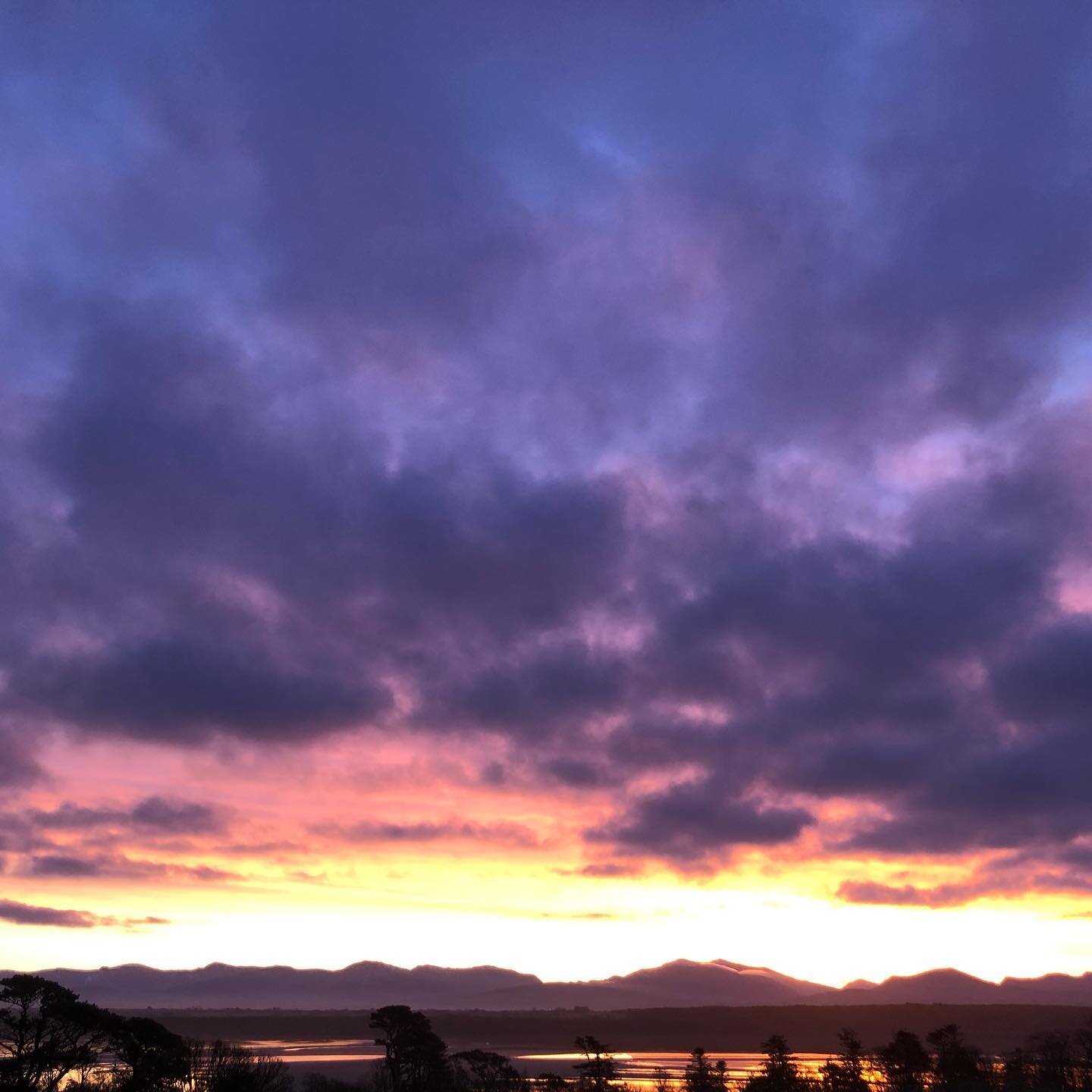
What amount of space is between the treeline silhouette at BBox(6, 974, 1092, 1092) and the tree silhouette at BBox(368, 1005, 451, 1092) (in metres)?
0.16

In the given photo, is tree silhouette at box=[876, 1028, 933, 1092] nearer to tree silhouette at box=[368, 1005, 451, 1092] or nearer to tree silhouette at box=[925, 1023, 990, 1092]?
tree silhouette at box=[925, 1023, 990, 1092]

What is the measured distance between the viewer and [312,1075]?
534ft

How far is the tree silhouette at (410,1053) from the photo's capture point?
115375 millimetres

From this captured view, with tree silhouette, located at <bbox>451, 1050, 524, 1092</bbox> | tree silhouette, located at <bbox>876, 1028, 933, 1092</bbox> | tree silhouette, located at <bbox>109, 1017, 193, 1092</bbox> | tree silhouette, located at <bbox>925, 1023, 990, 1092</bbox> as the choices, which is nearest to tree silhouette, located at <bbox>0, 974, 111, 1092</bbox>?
tree silhouette, located at <bbox>109, 1017, 193, 1092</bbox>

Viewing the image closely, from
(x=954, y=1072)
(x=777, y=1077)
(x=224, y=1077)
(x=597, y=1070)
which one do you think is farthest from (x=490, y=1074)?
(x=954, y=1072)

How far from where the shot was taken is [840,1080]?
155m

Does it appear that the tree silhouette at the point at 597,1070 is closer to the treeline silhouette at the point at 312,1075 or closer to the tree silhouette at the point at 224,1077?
the treeline silhouette at the point at 312,1075

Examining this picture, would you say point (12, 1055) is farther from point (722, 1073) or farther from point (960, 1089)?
point (722, 1073)

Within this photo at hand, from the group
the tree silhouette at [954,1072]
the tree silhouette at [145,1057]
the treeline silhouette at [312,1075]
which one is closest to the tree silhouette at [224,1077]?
the treeline silhouette at [312,1075]

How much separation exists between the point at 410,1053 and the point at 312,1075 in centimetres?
5899

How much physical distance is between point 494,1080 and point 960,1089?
57.3 meters

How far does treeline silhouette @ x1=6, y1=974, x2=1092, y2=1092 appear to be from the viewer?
221 ft

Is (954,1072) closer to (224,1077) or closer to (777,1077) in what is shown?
(777,1077)

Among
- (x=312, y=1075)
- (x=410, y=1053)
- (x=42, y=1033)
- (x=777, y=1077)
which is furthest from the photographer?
(x=312, y=1075)
